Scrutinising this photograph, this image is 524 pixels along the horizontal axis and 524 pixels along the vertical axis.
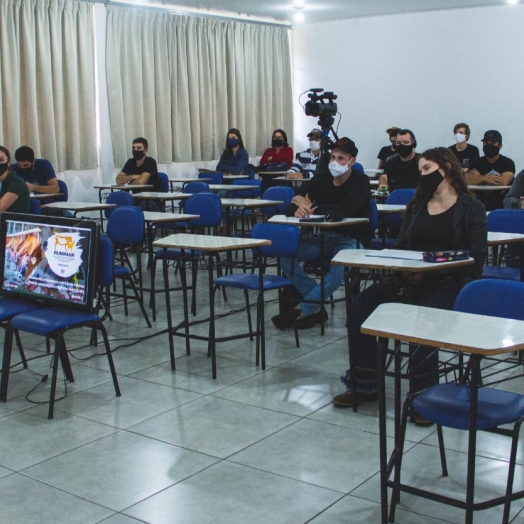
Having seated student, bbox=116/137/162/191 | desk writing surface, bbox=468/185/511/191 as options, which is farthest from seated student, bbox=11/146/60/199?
desk writing surface, bbox=468/185/511/191

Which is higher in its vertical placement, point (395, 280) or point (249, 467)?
point (395, 280)

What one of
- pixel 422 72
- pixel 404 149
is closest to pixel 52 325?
pixel 404 149

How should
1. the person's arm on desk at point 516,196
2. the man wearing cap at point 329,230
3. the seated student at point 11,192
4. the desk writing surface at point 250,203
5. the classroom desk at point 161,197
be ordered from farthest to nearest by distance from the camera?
1. the classroom desk at point 161,197
2. the desk writing surface at point 250,203
3. the person's arm on desk at point 516,196
4. the seated student at point 11,192
5. the man wearing cap at point 329,230

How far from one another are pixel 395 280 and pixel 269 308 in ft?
7.83

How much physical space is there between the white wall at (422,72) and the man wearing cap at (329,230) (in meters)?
5.96

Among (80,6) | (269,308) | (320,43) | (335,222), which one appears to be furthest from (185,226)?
(320,43)

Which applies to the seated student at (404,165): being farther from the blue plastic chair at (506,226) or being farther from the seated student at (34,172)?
the seated student at (34,172)

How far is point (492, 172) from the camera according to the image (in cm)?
794

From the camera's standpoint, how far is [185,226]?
23.3 ft

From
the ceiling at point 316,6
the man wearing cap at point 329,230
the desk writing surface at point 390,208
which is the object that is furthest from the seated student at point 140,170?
the man wearing cap at point 329,230

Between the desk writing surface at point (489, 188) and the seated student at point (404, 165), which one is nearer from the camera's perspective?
the seated student at point (404, 165)

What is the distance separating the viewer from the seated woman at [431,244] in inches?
143

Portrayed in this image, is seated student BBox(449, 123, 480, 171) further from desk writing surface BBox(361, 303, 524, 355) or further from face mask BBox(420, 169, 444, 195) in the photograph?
desk writing surface BBox(361, 303, 524, 355)

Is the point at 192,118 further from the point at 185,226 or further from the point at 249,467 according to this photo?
the point at 249,467
